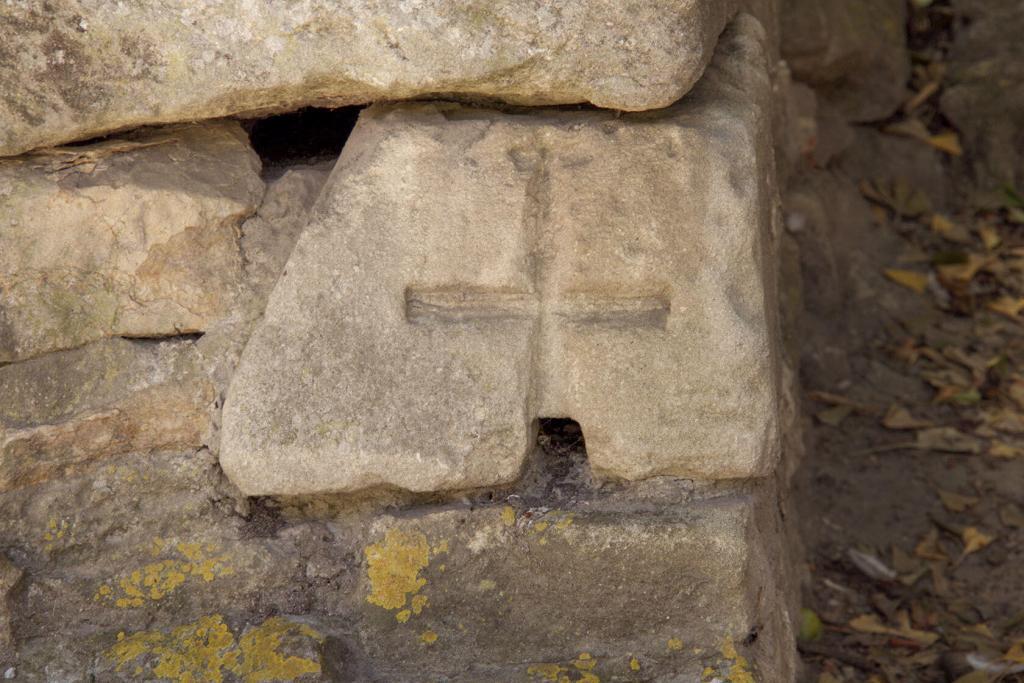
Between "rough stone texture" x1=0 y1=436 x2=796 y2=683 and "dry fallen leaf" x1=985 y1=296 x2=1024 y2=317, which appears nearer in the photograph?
"rough stone texture" x1=0 y1=436 x2=796 y2=683

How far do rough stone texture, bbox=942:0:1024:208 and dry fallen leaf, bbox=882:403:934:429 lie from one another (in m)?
0.96

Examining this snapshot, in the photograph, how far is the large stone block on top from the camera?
1525 millimetres

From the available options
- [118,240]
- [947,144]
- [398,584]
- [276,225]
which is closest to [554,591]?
[398,584]

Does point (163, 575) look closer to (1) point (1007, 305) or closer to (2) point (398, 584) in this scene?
(2) point (398, 584)

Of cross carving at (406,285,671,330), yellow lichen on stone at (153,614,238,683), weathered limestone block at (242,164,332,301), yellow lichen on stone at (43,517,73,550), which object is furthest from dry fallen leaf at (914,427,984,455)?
yellow lichen on stone at (43,517,73,550)

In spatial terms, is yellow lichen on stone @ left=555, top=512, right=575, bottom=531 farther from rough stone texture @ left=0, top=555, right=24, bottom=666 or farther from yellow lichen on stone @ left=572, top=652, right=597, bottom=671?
rough stone texture @ left=0, top=555, right=24, bottom=666

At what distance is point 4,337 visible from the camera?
155 cm

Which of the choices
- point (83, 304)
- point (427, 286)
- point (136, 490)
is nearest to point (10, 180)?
point (83, 304)

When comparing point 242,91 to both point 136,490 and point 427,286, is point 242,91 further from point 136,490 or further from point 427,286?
point 136,490

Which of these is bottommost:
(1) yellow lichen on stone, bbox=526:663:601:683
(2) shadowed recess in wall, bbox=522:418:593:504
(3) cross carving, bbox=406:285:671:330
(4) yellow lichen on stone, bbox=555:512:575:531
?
(1) yellow lichen on stone, bbox=526:663:601:683

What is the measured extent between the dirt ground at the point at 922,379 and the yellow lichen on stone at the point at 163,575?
3.36 feet

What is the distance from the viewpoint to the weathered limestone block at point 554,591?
1.53 meters

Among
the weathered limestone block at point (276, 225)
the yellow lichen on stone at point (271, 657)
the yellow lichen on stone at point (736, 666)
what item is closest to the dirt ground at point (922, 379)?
the yellow lichen on stone at point (736, 666)

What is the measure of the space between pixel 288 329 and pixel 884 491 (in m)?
1.52
